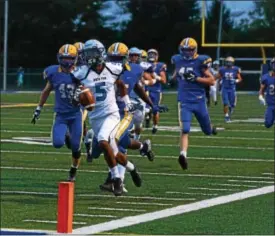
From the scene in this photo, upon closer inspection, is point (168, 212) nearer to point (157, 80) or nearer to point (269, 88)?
point (269, 88)

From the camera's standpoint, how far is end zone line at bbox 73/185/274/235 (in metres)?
10.6

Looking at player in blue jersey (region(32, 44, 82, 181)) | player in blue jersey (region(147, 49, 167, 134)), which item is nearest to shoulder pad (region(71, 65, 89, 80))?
player in blue jersey (region(32, 44, 82, 181))

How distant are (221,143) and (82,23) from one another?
41278 millimetres

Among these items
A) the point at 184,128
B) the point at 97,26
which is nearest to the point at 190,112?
the point at 184,128

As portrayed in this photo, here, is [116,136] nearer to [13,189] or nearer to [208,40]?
[13,189]

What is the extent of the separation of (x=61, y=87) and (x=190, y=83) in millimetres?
→ 2510

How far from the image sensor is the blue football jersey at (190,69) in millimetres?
15109

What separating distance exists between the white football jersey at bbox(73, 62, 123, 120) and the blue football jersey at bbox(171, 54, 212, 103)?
367 cm

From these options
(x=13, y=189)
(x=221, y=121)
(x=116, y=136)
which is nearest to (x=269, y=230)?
(x=116, y=136)

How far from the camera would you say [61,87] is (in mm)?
13828

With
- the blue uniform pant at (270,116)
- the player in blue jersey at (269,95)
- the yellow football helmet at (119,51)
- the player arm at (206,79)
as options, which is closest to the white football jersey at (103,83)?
the yellow football helmet at (119,51)

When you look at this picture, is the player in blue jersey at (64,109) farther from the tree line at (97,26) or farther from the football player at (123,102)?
the tree line at (97,26)

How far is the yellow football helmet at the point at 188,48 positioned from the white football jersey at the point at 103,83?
11.1 ft

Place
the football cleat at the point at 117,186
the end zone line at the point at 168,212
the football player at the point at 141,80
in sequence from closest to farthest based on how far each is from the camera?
the end zone line at the point at 168,212 < the football cleat at the point at 117,186 < the football player at the point at 141,80
